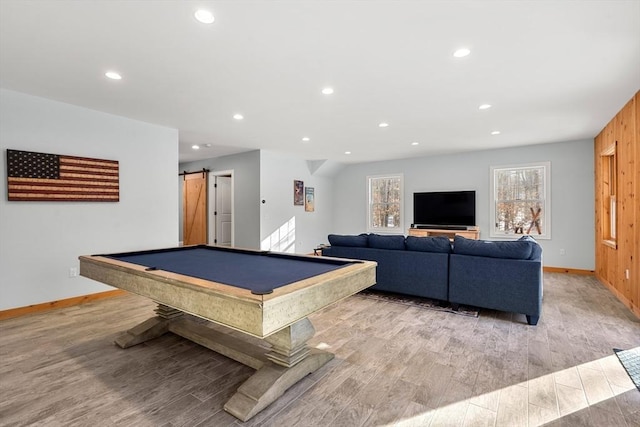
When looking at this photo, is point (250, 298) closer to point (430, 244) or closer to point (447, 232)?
point (430, 244)

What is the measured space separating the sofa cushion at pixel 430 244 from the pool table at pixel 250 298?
5.90 feet

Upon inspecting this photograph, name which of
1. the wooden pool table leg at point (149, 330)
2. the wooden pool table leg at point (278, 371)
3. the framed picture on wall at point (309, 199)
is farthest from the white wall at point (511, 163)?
the wooden pool table leg at point (149, 330)

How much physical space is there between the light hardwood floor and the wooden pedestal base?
62 millimetres

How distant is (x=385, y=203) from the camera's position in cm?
799

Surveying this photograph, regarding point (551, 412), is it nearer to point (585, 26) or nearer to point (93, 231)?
point (585, 26)

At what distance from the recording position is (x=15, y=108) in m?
3.35

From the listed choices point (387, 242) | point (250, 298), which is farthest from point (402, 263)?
point (250, 298)

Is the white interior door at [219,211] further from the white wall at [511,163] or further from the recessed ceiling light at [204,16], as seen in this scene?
the recessed ceiling light at [204,16]

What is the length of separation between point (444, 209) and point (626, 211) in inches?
130

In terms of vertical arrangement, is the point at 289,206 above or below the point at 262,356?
above

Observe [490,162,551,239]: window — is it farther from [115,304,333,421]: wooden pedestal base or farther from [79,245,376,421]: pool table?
[115,304,333,421]: wooden pedestal base

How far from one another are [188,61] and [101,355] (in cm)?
258

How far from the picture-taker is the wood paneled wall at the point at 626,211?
3.42m

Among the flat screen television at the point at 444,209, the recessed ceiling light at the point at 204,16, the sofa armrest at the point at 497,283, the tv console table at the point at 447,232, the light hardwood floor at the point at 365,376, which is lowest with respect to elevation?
the light hardwood floor at the point at 365,376
